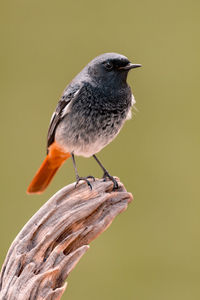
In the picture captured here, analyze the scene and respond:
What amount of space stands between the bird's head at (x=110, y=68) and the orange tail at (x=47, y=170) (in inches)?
36.4

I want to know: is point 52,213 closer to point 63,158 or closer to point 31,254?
point 31,254

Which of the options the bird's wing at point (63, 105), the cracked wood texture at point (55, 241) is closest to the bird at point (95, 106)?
the bird's wing at point (63, 105)

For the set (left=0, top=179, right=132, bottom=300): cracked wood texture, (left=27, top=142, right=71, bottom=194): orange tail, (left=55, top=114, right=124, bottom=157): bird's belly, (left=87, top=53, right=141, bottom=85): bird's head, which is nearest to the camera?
(left=0, top=179, right=132, bottom=300): cracked wood texture

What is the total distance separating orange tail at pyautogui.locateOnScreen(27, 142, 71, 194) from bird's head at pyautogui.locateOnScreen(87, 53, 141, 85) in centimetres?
93

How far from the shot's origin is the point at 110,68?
13.4ft

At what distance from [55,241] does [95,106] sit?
1194mm

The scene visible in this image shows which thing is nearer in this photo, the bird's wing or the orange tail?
the bird's wing

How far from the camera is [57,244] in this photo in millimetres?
3652

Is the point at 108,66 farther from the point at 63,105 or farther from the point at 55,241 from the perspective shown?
the point at 55,241

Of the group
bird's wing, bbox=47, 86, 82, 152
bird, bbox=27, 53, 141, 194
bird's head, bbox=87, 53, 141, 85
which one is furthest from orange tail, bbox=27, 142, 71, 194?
bird's head, bbox=87, 53, 141, 85

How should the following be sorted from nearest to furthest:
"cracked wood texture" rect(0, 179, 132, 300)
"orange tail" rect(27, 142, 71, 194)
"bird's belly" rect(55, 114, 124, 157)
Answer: "cracked wood texture" rect(0, 179, 132, 300) → "bird's belly" rect(55, 114, 124, 157) → "orange tail" rect(27, 142, 71, 194)

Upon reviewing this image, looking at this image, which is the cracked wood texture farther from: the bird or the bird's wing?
the bird's wing

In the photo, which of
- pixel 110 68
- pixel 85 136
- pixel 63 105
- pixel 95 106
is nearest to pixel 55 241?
pixel 85 136

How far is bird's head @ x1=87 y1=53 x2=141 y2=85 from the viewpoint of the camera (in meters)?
4.03
